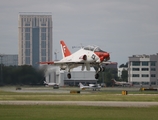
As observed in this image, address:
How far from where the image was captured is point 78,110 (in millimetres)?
49656

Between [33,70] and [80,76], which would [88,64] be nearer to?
[33,70]

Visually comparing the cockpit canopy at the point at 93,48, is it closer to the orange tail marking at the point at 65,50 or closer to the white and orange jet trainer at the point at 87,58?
the white and orange jet trainer at the point at 87,58

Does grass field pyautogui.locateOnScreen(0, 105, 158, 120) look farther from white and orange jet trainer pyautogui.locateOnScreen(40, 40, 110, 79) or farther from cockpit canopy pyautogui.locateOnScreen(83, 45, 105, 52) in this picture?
cockpit canopy pyautogui.locateOnScreen(83, 45, 105, 52)

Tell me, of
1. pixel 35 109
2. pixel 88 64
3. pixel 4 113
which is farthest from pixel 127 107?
pixel 88 64

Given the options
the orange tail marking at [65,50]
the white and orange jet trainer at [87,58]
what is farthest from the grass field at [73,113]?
the orange tail marking at [65,50]

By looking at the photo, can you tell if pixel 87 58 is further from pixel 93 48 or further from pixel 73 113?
pixel 73 113

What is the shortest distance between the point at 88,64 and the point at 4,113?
31.3 meters

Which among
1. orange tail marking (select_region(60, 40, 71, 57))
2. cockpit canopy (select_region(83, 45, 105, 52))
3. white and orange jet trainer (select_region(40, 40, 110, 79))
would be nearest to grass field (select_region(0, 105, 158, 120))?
white and orange jet trainer (select_region(40, 40, 110, 79))

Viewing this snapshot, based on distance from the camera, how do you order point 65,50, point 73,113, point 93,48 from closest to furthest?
point 73,113 → point 93,48 → point 65,50

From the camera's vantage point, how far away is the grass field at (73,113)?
141 ft

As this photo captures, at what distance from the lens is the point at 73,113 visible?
153 ft

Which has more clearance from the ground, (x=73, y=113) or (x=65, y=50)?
(x=65, y=50)

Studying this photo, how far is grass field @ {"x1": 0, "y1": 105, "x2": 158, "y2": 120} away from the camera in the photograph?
42844 mm

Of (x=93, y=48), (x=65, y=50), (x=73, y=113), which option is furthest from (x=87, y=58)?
(x=73, y=113)
